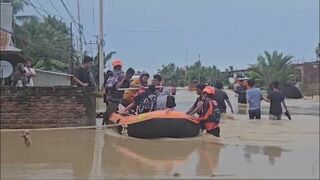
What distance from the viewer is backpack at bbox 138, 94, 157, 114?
10.5 metres

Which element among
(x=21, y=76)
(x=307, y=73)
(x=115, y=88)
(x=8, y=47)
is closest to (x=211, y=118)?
(x=115, y=88)

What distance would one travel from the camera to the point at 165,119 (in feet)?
32.3

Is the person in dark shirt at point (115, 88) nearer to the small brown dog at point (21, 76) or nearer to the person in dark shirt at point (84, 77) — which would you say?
the person in dark shirt at point (84, 77)

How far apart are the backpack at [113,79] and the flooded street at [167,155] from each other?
0.95m

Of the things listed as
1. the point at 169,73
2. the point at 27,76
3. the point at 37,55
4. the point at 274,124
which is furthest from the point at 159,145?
the point at 169,73

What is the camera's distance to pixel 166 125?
386 inches

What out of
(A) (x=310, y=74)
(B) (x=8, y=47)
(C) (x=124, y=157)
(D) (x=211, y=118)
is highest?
(B) (x=8, y=47)

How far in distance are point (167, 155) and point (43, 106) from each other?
4186 mm

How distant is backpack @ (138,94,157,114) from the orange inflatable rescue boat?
0.52 meters

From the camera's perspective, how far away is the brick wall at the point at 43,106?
11.5 metres

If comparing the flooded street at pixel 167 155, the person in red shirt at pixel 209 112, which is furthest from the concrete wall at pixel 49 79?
the person in red shirt at pixel 209 112

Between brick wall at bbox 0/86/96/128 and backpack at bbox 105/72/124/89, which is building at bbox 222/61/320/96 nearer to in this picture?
backpack at bbox 105/72/124/89

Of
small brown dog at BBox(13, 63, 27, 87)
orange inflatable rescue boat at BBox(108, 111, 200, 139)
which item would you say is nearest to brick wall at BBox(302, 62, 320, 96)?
orange inflatable rescue boat at BBox(108, 111, 200, 139)

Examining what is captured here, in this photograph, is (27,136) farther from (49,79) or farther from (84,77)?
(49,79)
